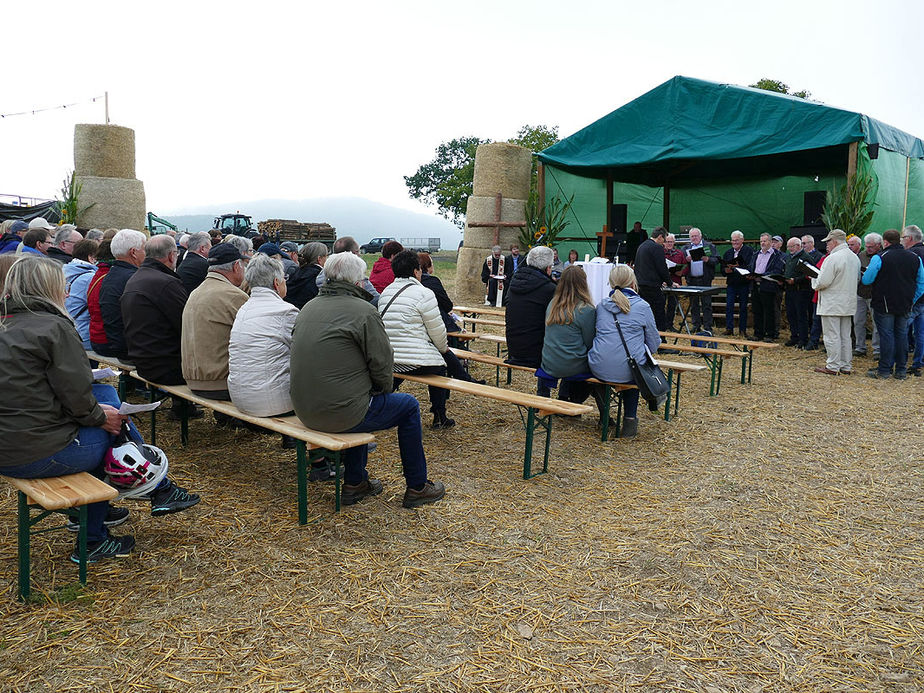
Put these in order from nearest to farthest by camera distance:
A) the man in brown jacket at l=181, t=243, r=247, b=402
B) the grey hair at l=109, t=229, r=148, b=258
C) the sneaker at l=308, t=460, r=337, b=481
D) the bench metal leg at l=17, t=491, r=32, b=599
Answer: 1. the bench metal leg at l=17, t=491, r=32, b=599
2. the man in brown jacket at l=181, t=243, r=247, b=402
3. the sneaker at l=308, t=460, r=337, b=481
4. the grey hair at l=109, t=229, r=148, b=258

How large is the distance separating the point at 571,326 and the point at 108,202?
451 inches

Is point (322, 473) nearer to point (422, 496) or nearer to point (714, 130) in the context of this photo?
point (422, 496)

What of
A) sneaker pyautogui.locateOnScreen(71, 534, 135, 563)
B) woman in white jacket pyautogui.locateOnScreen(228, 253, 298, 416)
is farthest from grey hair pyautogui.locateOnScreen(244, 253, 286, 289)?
sneaker pyautogui.locateOnScreen(71, 534, 135, 563)

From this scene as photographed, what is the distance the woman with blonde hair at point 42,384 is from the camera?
Answer: 2641 millimetres

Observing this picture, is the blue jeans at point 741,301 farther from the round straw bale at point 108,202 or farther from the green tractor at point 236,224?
the green tractor at point 236,224

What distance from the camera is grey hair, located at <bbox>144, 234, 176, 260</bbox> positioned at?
441cm

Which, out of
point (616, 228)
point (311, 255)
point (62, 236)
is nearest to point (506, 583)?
point (311, 255)

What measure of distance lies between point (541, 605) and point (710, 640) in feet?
2.22

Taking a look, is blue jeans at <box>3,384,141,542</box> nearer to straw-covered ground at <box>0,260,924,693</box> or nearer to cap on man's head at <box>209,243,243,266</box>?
straw-covered ground at <box>0,260,924,693</box>

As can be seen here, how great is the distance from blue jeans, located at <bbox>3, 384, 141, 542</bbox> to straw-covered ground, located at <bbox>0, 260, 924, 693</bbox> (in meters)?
0.21

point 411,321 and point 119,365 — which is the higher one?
point 411,321

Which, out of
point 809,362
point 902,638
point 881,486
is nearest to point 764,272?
point 809,362

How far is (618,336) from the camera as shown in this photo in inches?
198

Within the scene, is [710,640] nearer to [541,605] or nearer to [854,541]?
[541,605]
